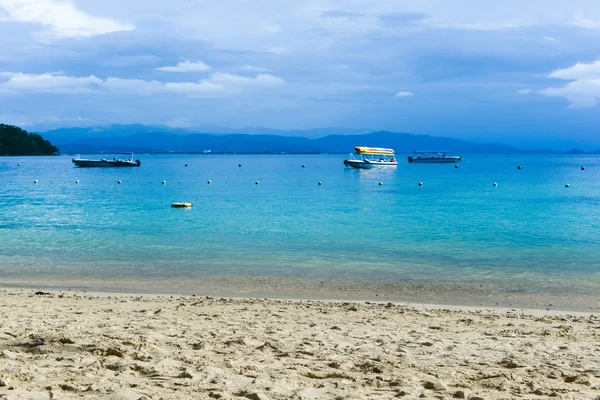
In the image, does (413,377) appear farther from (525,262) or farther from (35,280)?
(525,262)

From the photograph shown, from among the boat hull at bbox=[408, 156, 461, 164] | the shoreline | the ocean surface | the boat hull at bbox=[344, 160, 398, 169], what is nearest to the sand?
the shoreline

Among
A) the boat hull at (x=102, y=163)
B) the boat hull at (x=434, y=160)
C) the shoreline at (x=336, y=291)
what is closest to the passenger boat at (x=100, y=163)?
the boat hull at (x=102, y=163)

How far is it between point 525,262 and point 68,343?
1540 cm

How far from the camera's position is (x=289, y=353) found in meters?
7.90

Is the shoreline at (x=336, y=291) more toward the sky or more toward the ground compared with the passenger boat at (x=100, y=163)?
more toward the ground

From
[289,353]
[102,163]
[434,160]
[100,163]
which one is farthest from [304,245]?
[434,160]

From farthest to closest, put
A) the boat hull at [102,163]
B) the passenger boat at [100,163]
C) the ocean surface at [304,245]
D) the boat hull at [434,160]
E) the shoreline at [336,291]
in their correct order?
the boat hull at [434,160] < the boat hull at [102,163] < the passenger boat at [100,163] < the ocean surface at [304,245] < the shoreline at [336,291]

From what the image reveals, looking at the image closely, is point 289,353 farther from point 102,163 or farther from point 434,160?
point 434,160

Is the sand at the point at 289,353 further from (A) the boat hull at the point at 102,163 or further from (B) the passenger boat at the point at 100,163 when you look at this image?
(A) the boat hull at the point at 102,163

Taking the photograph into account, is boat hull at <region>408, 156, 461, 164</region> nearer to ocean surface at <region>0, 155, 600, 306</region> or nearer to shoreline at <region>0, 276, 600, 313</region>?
ocean surface at <region>0, 155, 600, 306</region>

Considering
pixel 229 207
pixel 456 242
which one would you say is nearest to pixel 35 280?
pixel 456 242

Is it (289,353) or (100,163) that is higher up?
(100,163)

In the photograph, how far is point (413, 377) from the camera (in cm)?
691

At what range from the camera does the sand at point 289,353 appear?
21.2ft
